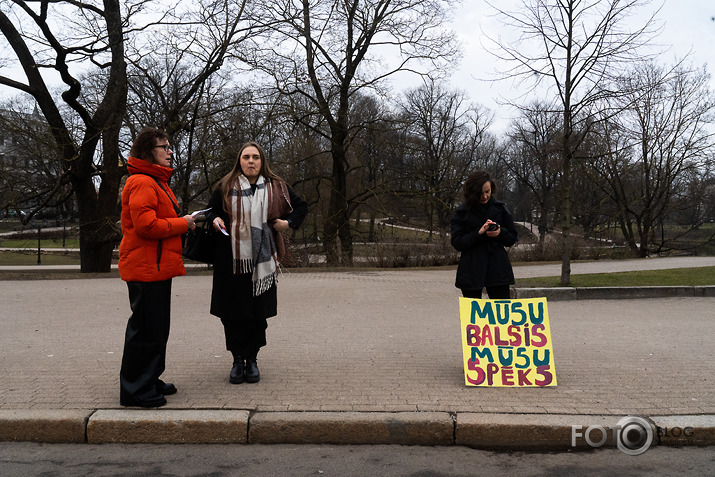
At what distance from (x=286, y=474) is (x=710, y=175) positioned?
3463 cm

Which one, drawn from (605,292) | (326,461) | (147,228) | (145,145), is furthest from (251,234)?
(605,292)

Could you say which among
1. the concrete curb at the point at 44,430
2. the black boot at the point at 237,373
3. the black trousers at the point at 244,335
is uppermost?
the black trousers at the point at 244,335

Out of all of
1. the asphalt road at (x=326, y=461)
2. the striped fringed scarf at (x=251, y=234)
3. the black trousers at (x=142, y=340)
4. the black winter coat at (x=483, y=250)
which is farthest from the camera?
the black winter coat at (x=483, y=250)

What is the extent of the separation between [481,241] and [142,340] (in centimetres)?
290

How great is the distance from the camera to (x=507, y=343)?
5.01m

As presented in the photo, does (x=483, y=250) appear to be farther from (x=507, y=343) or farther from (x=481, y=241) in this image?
(x=507, y=343)

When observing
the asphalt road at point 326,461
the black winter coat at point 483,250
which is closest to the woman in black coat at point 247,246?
the asphalt road at point 326,461

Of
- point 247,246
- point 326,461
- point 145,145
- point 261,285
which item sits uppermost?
point 145,145

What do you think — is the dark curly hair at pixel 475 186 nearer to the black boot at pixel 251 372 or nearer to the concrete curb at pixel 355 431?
the concrete curb at pixel 355 431

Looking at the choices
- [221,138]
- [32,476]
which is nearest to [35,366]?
[32,476]

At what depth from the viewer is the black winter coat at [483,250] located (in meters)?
5.10

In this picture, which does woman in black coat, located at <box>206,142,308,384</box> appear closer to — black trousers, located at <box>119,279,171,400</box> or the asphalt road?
black trousers, located at <box>119,279,171,400</box>

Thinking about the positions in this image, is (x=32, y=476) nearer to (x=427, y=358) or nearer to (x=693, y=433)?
(x=427, y=358)

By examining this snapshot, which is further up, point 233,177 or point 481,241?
point 233,177
